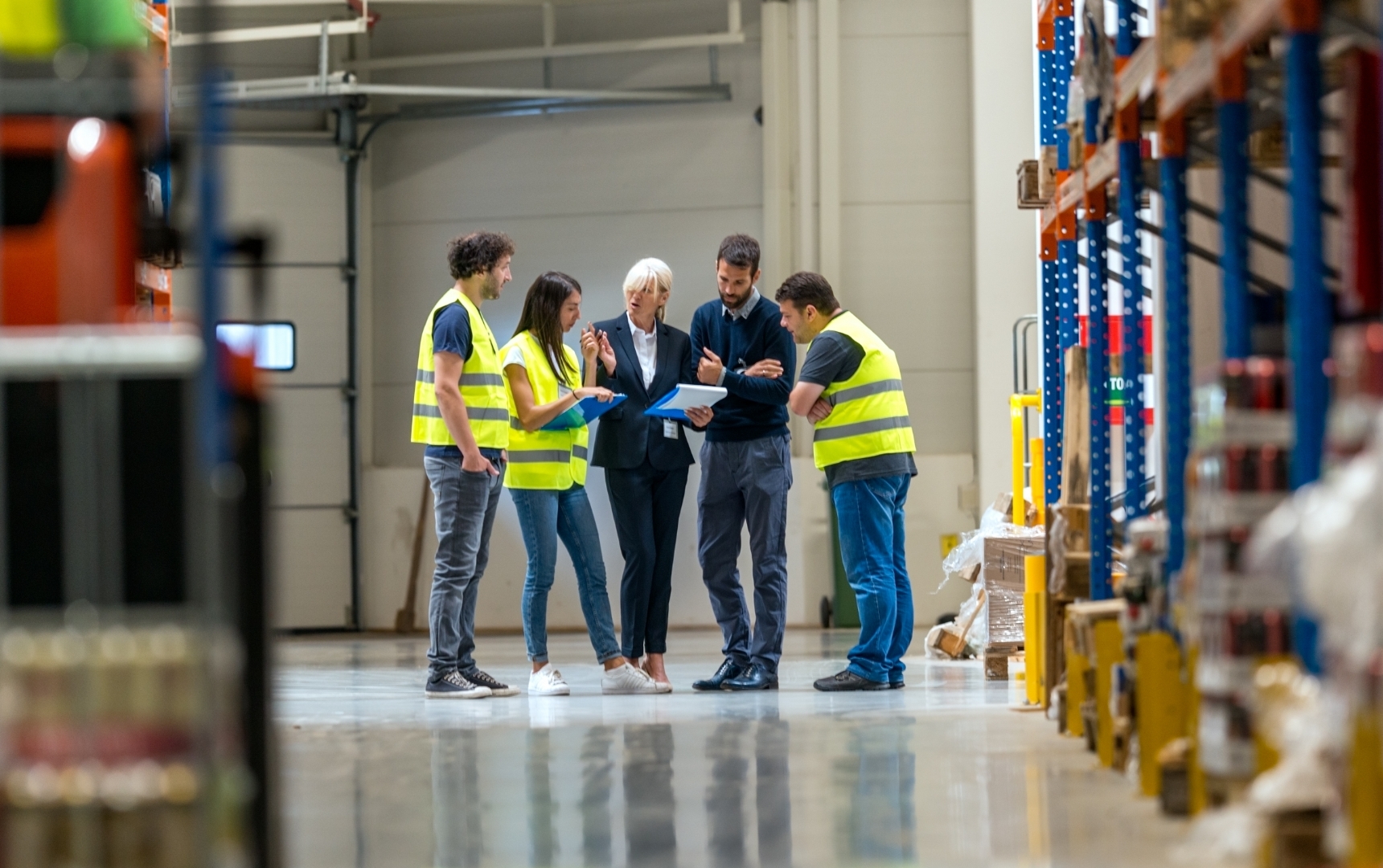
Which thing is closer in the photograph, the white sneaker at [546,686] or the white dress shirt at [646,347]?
the white sneaker at [546,686]

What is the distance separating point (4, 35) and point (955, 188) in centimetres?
1014

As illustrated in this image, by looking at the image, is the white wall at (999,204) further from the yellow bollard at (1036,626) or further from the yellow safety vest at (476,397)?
the yellow safety vest at (476,397)

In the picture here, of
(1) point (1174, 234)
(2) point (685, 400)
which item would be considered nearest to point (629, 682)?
(2) point (685, 400)

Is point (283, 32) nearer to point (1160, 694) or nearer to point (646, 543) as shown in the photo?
point (646, 543)

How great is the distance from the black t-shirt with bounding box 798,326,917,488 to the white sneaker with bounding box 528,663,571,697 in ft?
5.07

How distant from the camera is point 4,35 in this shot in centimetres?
299

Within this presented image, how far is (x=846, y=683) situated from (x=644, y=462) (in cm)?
134

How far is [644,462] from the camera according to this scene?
7.13m

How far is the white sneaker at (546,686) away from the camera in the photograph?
712cm

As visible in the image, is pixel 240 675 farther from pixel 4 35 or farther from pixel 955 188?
pixel 955 188

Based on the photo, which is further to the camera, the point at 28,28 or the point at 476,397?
the point at 476,397

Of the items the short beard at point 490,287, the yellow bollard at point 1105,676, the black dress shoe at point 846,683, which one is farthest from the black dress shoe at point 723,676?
the yellow bollard at point 1105,676

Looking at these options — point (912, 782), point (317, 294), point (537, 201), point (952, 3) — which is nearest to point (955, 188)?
point (952, 3)

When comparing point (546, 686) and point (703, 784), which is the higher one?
point (703, 784)
